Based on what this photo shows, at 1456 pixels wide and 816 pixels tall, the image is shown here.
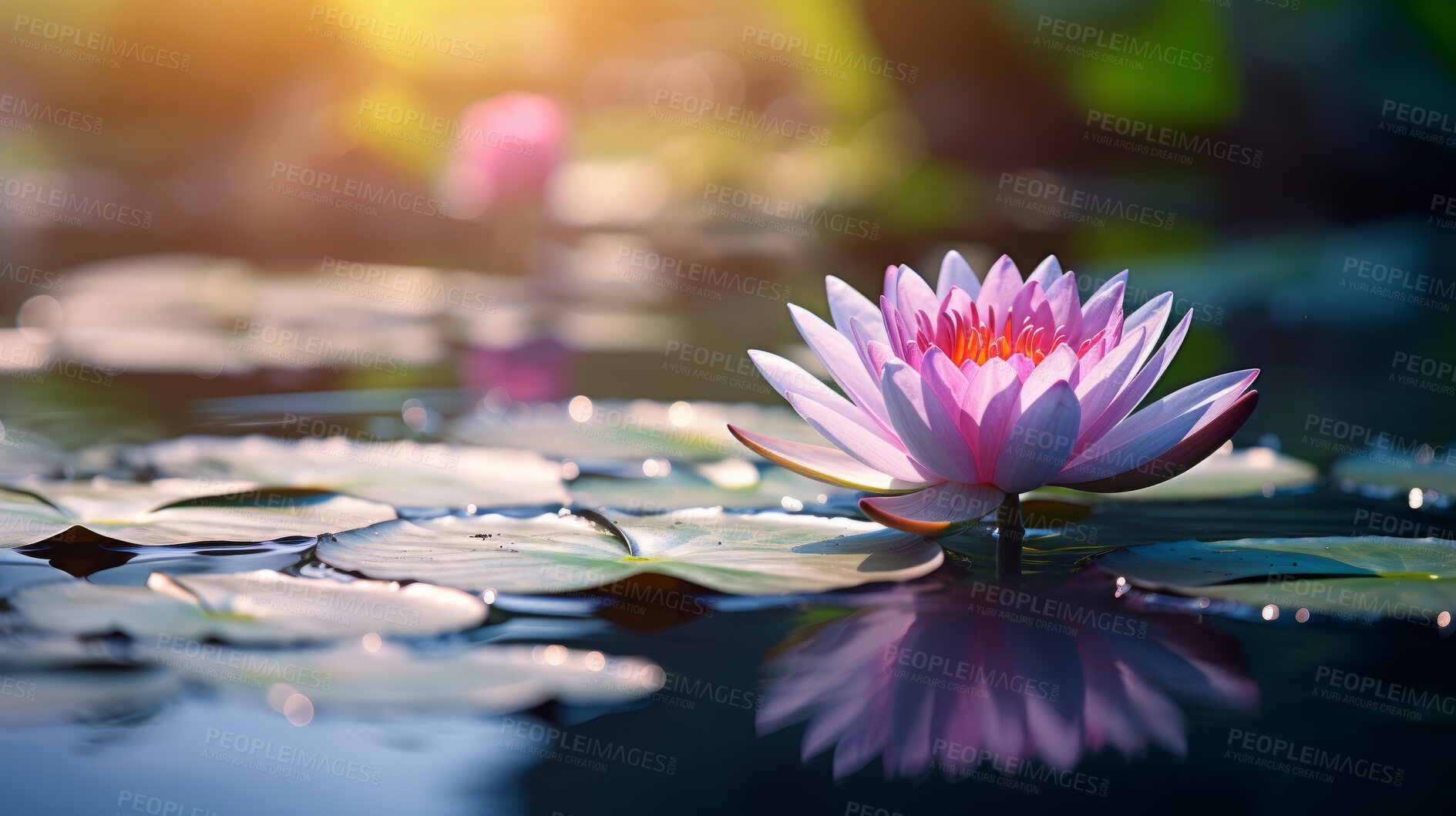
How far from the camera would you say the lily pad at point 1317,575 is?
0.85 m

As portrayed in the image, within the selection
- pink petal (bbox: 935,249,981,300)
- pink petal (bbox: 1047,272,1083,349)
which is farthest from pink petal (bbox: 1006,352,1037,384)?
pink petal (bbox: 935,249,981,300)

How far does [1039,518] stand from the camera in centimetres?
111

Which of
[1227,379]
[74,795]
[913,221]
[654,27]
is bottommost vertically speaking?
[74,795]

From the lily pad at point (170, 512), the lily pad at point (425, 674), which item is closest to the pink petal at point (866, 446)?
the lily pad at point (425, 674)

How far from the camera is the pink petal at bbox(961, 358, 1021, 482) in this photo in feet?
2.89

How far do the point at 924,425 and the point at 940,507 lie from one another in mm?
98

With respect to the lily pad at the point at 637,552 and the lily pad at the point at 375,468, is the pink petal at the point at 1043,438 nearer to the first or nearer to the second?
the lily pad at the point at 637,552

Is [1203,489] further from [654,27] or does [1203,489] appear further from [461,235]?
[654,27]

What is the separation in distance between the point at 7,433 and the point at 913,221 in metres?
3.32

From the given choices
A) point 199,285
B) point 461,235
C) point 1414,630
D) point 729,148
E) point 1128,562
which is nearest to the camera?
point 1414,630

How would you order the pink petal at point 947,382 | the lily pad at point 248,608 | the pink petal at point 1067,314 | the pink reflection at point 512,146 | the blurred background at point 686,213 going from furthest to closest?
the pink reflection at point 512,146 < the blurred background at point 686,213 < the pink petal at point 1067,314 < the pink petal at point 947,382 < the lily pad at point 248,608

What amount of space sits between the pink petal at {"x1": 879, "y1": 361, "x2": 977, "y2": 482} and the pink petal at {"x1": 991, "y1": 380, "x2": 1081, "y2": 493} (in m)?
0.04

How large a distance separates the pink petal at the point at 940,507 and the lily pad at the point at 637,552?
3 cm

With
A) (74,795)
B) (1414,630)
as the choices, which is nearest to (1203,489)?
(1414,630)
